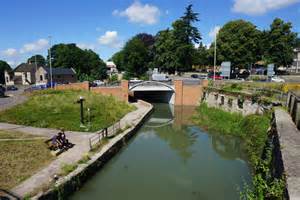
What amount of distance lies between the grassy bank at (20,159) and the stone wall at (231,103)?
573 inches


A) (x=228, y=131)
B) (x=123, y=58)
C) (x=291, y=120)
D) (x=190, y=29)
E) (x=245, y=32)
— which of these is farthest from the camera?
(x=123, y=58)

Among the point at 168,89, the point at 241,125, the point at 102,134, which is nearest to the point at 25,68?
the point at 168,89

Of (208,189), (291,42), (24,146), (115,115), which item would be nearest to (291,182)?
(208,189)

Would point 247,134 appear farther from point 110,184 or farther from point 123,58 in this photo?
point 123,58

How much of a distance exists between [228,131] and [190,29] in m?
33.4

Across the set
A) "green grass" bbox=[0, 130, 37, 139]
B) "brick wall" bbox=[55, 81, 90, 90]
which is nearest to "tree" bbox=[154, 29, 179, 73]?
"brick wall" bbox=[55, 81, 90, 90]

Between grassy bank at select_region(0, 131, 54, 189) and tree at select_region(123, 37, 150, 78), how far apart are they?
43937 millimetres

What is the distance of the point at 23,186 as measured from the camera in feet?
27.4

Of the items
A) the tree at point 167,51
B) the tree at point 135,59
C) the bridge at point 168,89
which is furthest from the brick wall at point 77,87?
the tree at point 135,59

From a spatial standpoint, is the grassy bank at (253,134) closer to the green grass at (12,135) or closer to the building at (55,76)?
the green grass at (12,135)

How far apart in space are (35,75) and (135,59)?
28.4 metres

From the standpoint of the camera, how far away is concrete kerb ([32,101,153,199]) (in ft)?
27.5

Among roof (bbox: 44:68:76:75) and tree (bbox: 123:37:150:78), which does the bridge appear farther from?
roof (bbox: 44:68:76:75)

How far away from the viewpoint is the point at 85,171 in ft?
33.8
